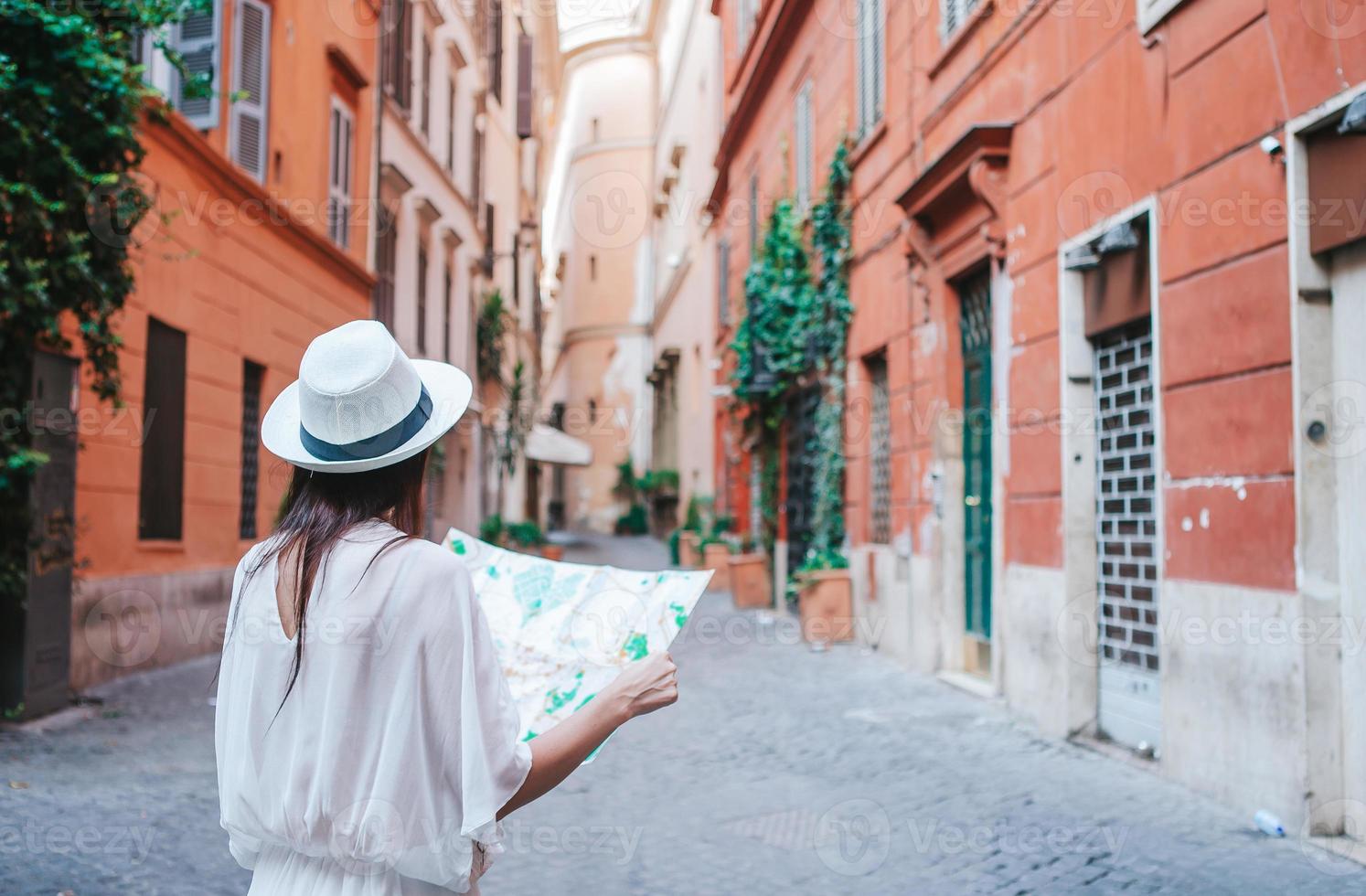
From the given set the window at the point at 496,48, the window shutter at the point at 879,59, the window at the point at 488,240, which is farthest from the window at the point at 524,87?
the window shutter at the point at 879,59

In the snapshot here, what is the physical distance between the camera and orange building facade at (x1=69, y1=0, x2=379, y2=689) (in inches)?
346

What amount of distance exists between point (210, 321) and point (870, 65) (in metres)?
6.67

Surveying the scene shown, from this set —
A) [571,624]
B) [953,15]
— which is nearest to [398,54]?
[953,15]

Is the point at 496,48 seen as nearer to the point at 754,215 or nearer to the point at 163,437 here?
the point at 754,215

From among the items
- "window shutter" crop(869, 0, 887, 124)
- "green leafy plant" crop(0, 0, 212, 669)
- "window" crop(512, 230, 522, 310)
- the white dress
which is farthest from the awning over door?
the white dress

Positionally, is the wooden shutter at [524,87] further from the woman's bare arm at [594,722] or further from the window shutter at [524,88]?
the woman's bare arm at [594,722]

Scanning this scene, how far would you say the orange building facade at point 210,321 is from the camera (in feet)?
28.9

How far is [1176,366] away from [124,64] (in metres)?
5.87

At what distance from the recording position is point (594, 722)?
1980 mm

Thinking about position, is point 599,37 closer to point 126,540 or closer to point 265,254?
point 265,254

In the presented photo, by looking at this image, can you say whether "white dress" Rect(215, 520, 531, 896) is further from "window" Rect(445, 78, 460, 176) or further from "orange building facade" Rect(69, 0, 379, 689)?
"window" Rect(445, 78, 460, 176)

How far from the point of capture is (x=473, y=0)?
23359mm

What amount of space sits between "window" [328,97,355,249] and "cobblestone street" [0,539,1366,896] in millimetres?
7719

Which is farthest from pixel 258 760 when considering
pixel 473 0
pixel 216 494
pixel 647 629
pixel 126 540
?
pixel 473 0
